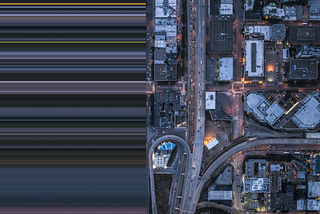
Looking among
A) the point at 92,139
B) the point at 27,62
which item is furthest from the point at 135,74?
the point at 27,62

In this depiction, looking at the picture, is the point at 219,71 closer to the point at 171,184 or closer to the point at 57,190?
the point at 171,184

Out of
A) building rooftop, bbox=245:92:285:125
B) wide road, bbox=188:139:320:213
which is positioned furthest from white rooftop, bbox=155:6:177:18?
wide road, bbox=188:139:320:213

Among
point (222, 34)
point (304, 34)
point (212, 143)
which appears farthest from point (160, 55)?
point (304, 34)

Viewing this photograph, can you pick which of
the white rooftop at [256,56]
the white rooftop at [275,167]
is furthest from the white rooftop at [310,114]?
the white rooftop at [256,56]

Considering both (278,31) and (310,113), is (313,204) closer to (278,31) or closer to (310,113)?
(310,113)

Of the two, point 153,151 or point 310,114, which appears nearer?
point 310,114

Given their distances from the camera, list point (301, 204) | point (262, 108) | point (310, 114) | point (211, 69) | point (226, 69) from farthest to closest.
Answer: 1. point (211, 69)
2. point (301, 204)
3. point (226, 69)
4. point (262, 108)
5. point (310, 114)
